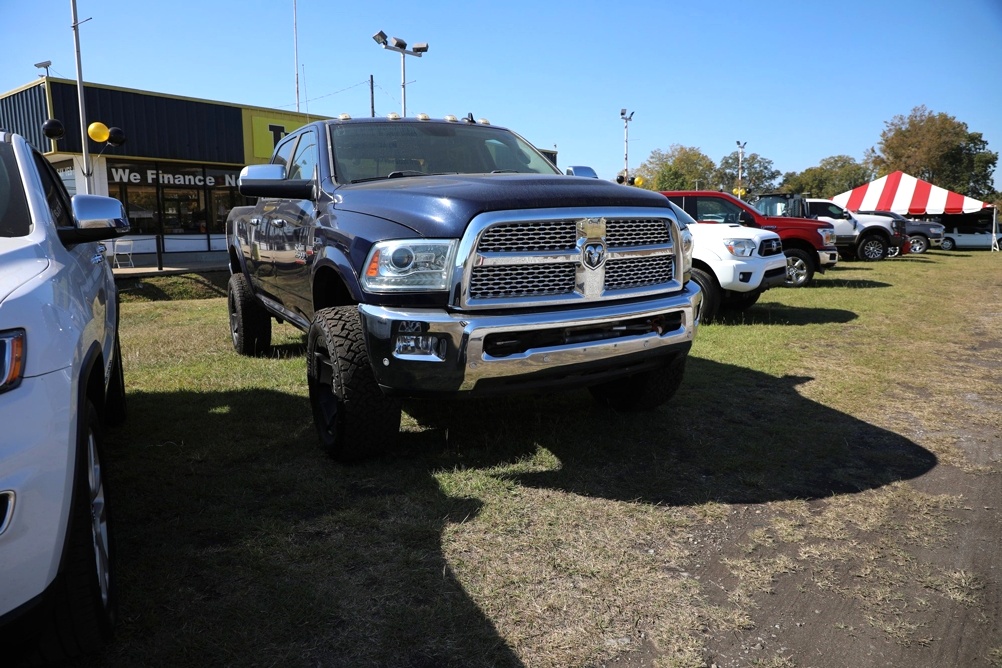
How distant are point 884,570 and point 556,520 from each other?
129cm

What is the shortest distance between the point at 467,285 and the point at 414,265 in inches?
10.1

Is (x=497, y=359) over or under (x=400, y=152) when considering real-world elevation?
under

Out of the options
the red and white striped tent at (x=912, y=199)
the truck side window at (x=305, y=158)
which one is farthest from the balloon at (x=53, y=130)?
the red and white striped tent at (x=912, y=199)

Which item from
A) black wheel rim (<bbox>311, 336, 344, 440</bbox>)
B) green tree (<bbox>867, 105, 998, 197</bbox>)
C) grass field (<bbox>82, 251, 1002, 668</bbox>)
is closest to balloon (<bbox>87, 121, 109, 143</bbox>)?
grass field (<bbox>82, 251, 1002, 668</bbox>)

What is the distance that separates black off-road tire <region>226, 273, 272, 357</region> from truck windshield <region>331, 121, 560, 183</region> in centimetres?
236

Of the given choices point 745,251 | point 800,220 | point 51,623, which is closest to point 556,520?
point 51,623

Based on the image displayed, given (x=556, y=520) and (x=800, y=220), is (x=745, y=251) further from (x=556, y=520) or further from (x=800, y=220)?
(x=556, y=520)

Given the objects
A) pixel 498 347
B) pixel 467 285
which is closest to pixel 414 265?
pixel 467 285

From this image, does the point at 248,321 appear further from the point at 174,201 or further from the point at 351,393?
the point at 174,201

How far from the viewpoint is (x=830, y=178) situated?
113 m

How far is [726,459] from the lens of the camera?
4051 mm

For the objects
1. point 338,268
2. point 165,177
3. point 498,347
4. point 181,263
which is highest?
point 165,177

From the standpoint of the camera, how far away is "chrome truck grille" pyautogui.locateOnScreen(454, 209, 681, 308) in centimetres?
335

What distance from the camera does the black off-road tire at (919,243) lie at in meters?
26.7
